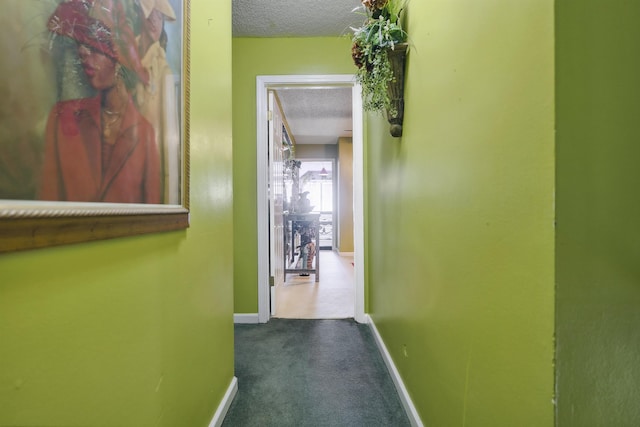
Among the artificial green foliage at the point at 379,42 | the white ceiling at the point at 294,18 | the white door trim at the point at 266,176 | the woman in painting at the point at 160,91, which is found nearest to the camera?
the woman in painting at the point at 160,91

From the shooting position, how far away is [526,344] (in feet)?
2.08

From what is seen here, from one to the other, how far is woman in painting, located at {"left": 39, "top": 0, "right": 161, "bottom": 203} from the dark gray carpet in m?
1.28

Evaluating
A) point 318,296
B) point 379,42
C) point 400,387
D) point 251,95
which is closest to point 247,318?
point 318,296

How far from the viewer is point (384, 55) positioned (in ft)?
4.49

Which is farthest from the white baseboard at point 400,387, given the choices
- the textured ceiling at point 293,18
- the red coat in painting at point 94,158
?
the textured ceiling at point 293,18

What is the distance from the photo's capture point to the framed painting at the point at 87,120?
18.6 inches

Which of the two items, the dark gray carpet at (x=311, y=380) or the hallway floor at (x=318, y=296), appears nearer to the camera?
the dark gray carpet at (x=311, y=380)

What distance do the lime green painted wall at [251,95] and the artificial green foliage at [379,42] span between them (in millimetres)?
1362

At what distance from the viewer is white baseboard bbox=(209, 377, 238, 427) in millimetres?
1380
